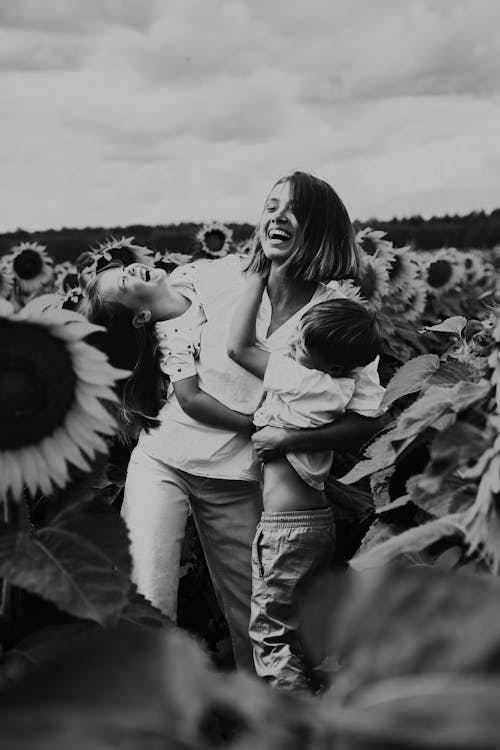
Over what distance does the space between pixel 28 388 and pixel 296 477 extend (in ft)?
5.79

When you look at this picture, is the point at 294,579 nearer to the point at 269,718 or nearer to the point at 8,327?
the point at 8,327

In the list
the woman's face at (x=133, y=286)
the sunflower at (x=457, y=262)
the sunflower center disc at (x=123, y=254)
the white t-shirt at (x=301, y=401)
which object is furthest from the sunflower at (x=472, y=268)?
the white t-shirt at (x=301, y=401)

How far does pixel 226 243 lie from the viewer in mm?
7051

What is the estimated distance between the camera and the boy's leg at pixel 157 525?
2.99 meters

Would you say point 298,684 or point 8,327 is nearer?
point 8,327

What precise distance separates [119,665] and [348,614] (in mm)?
140

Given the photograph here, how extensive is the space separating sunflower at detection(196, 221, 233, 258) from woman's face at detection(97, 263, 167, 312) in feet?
12.6

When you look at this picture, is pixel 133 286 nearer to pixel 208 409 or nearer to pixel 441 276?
pixel 208 409

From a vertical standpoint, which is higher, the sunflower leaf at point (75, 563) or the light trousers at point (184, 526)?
the sunflower leaf at point (75, 563)

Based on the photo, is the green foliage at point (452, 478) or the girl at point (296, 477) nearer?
the green foliage at point (452, 478)

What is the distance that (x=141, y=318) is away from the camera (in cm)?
304

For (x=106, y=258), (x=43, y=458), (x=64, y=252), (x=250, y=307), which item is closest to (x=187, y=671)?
(x=43, y=458)

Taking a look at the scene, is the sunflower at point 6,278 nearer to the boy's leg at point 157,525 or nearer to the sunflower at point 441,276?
the sunflower at point 441,276

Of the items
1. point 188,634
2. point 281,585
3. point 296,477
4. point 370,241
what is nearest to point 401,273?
point 370,241
